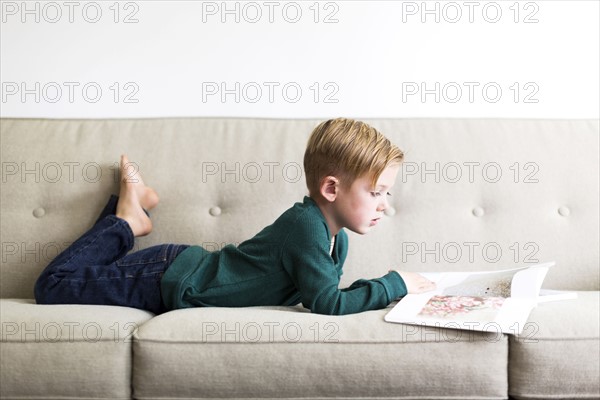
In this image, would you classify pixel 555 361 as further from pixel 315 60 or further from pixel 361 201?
pixel 315 60

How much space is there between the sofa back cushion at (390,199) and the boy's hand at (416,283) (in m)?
0.28

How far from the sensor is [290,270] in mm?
1708

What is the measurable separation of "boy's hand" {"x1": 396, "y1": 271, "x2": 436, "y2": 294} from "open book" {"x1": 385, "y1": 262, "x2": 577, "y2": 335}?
0.02 meters

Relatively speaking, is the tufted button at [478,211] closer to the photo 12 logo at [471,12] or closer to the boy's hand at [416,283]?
the boy's hand at [416,283]

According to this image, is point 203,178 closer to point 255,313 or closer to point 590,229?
point 255,313

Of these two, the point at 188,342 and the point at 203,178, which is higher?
the point at 203,178

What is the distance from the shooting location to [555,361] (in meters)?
1.47

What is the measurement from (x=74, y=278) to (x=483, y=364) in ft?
3.32

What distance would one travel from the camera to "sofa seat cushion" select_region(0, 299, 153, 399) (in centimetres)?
147

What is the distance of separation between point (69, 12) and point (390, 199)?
4.17ft

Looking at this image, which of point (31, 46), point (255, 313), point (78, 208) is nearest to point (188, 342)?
point (255, 313)

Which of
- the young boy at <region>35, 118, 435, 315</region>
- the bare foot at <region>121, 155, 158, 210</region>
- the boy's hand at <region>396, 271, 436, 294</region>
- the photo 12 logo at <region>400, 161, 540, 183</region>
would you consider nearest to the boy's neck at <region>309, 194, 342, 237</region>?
the young boy at <region>35, 118, 435, 315</region>

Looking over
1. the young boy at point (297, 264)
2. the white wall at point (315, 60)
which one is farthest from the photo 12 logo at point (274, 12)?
the young boy at point (297, 264)

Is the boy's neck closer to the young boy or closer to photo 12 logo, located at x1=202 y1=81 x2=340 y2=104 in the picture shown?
the young boy
